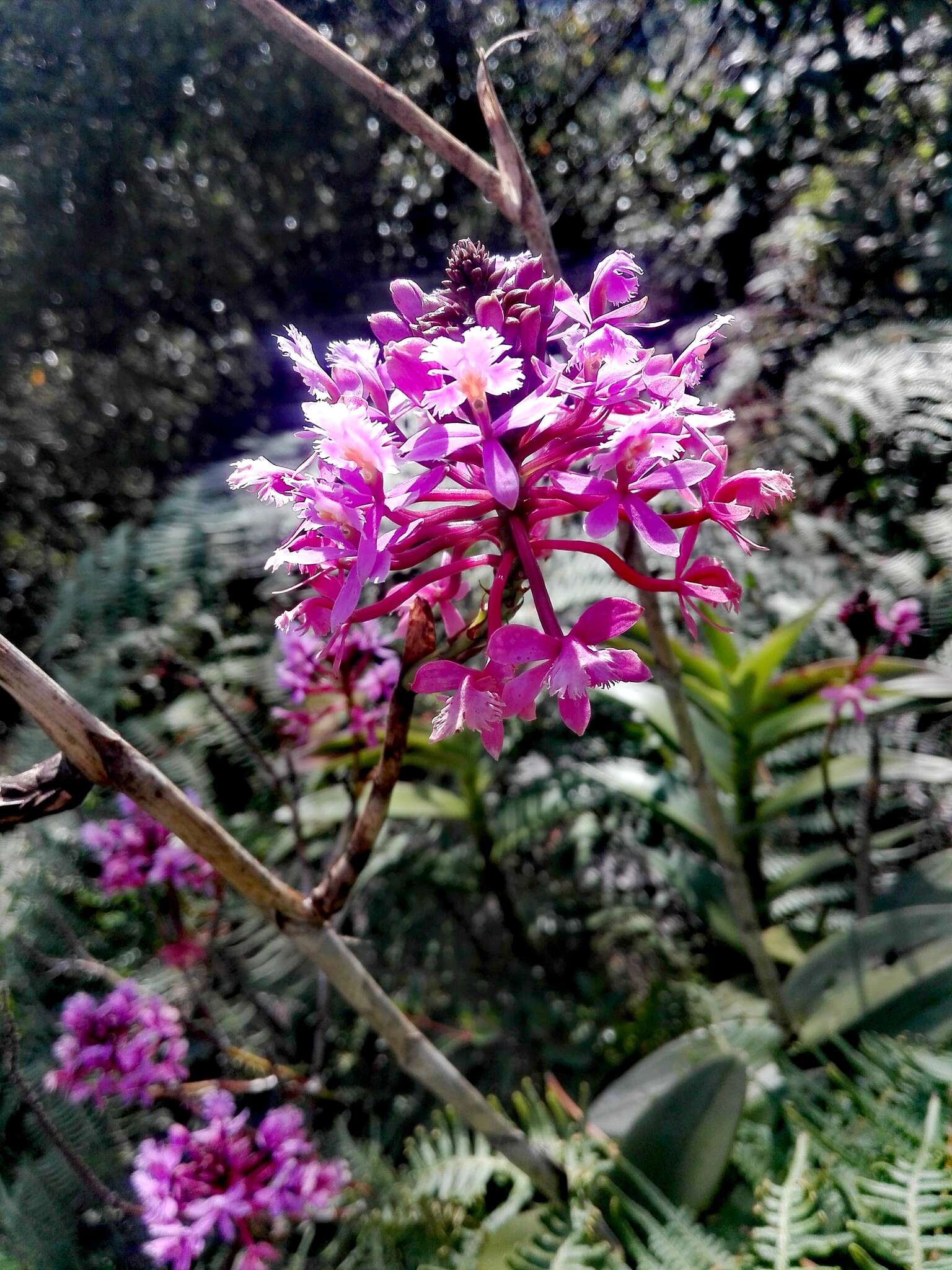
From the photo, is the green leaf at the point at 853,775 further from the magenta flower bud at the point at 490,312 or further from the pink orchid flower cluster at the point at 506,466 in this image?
the magenta flower bud at the point at 490,312

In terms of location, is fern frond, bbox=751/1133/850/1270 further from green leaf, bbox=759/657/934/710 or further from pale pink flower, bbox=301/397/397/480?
pale pink flower, bbox=301/397/397/480

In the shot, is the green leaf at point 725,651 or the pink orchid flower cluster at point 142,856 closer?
the pink orchid flower cluster at point 142,856

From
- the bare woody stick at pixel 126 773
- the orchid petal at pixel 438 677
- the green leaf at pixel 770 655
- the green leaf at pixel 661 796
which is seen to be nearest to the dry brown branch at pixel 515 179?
the orchid petal at pixel 438 677

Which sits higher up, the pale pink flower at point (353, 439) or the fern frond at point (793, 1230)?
the pale pink flower at point (353, 439)

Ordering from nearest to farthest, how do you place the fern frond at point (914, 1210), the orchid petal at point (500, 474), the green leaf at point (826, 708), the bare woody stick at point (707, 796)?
the orchid petal at point (500, 474)
the fern frond at point (914, 1210)
the bare woody stick at point (707, 796)
the green leaf at point (826, 708)

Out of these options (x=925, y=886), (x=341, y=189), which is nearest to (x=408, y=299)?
(x=925, y=886)

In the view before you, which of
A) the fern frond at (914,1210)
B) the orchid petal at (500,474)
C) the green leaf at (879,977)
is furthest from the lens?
the green leaf at (879,977)

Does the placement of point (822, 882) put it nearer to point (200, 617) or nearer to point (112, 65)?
point (200, 617)

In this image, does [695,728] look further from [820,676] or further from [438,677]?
[438,677]
